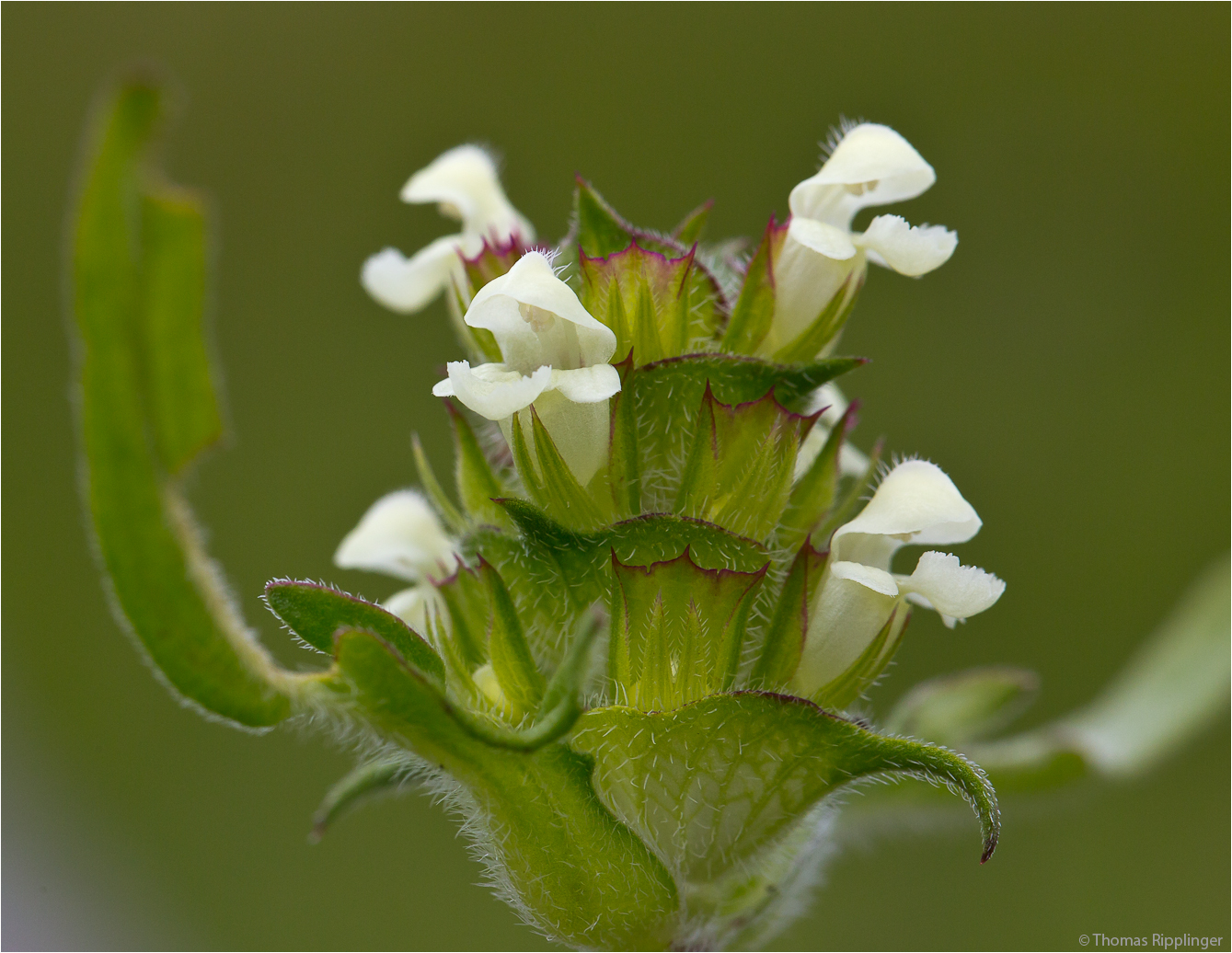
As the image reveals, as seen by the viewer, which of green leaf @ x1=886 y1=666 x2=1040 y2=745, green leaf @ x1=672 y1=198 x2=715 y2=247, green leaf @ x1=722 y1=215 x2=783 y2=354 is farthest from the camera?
green leaf @ x1=886 y1=666 x2=1040 y2=745

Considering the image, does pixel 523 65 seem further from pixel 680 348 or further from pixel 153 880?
pixel 680 348

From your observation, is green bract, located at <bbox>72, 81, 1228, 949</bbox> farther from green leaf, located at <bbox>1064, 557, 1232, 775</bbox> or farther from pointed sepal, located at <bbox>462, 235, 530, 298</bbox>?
green leaf, located at <bbox>1064, 557, 1232, 775</bbox>

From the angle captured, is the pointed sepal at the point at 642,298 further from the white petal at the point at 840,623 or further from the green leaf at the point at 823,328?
the white petal at the point at 840,623

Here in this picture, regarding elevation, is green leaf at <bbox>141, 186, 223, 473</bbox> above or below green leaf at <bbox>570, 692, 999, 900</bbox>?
above

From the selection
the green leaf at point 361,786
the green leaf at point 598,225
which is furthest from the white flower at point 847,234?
the green leaf at point 361,786

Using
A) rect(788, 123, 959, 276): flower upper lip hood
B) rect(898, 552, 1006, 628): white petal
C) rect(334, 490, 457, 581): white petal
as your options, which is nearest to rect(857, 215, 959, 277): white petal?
rect(788, 123, 959, 276): flower upper lip hood
